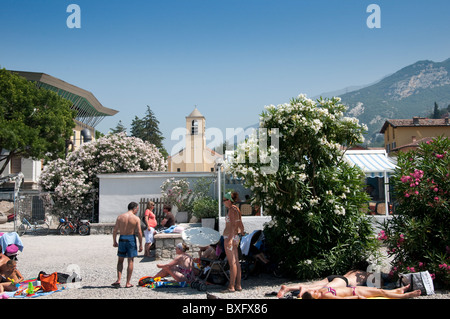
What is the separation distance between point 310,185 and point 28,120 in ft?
88.4

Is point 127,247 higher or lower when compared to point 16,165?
lower

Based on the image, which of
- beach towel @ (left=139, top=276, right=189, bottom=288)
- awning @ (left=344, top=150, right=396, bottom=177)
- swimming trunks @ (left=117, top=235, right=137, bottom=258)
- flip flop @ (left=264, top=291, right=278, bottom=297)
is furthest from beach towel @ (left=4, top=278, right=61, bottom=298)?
awning @ (left=344, top=150, right=396, bottom=177)

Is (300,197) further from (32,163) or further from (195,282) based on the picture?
(32,163)

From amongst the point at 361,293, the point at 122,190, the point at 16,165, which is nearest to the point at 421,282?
the point at 361,293

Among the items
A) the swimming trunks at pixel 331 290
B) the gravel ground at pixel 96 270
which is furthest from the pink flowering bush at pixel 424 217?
the swimming trunks at pixel 331 290

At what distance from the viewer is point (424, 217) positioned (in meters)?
7.14

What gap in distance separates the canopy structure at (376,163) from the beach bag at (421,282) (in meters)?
5.97

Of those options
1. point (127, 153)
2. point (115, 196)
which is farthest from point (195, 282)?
point (127, 153)

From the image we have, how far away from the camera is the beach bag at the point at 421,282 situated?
21.2ft

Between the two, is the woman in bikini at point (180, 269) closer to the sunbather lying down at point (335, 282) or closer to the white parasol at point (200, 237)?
the white parasol at point (200, 237)

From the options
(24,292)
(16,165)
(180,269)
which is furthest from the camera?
(16,165)

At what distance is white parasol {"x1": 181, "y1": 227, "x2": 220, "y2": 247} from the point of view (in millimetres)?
7837

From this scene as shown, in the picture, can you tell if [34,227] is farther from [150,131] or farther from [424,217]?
[150,131]

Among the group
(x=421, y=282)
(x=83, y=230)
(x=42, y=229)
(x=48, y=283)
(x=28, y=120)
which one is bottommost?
(x=42, y=229)
